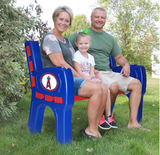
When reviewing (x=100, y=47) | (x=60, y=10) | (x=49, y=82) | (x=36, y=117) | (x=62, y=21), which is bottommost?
(x=36, y=117)

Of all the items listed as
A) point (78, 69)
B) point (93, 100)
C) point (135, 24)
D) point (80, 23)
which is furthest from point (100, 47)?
point (80, 23)

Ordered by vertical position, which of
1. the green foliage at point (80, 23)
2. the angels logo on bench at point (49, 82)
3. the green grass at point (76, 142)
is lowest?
the green grass at point (76, 142)

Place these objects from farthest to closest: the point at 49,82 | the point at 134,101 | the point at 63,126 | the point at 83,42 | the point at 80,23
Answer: the point at 80,23, the point at 134,101, the point at 83,42, the point at 49,82, the point at 63,126

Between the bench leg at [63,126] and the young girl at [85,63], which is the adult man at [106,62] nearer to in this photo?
the young girl at [85,63]

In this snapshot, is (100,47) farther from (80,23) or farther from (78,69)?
(80,23)

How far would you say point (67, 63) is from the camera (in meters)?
2.44

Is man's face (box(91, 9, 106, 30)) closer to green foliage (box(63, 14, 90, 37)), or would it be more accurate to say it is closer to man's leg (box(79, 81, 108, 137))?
man's leg (box(79, 81, 108, 137))

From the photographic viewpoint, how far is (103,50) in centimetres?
306

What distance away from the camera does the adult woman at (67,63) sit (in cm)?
212

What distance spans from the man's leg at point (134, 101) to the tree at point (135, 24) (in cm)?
827

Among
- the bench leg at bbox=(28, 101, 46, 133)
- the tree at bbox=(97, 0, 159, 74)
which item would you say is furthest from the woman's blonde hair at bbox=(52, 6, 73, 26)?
A: the tree at bbox=(97, 0, 159, 74)

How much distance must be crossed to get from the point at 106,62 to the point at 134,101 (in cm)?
72

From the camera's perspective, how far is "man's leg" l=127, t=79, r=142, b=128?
108 inches

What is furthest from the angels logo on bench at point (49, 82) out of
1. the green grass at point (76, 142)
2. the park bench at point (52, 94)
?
the green grass at point (76, 142)
